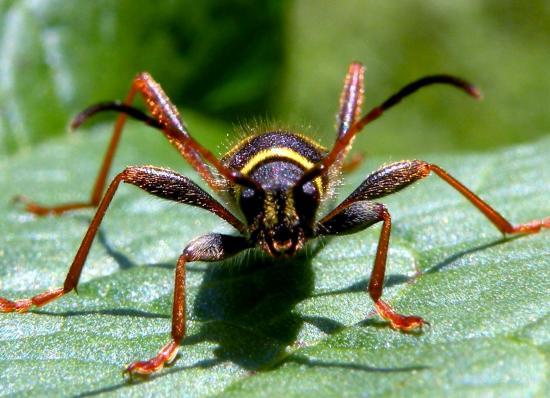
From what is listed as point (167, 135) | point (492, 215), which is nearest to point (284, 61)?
point (167, 135)

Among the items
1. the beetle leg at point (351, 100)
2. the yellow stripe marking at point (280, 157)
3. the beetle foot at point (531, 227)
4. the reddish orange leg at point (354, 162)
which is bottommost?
the beetle foot at point (531, 227)

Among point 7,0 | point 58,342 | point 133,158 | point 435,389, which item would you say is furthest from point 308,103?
point 435,389

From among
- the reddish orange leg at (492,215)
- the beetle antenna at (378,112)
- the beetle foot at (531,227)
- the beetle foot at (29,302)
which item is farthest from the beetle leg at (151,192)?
the beetle foot at (531,227)

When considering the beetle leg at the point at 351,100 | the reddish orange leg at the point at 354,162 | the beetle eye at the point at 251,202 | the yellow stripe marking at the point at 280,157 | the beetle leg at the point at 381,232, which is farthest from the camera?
the reddish orange leg at the point at 354,162

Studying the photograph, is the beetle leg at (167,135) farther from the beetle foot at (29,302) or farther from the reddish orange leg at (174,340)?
the beetle foot at (29,302)

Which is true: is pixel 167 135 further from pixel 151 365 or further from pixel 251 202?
pixel 151 365

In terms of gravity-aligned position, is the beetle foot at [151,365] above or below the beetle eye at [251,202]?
below
